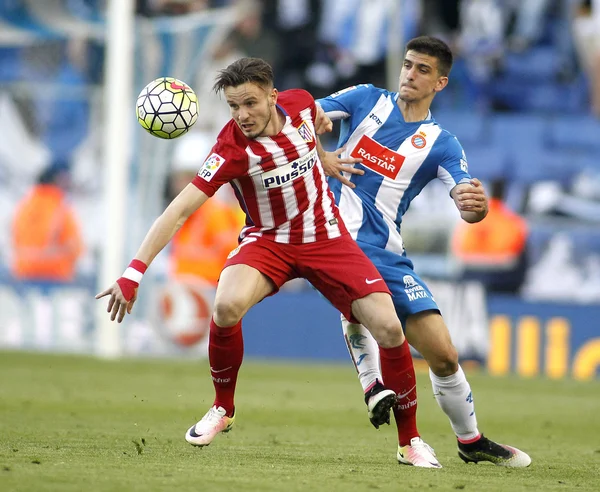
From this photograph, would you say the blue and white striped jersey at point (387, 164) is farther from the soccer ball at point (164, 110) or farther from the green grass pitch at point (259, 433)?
the green grass pitch at point (259, 433)

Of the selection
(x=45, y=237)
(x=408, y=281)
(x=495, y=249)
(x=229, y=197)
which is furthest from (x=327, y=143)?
(x=408, y=281)

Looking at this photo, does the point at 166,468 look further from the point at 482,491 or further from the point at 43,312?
the point at 43,312

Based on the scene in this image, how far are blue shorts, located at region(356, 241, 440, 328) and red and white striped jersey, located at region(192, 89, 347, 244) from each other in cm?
25

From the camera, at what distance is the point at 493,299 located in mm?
14922

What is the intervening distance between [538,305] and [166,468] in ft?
33.2

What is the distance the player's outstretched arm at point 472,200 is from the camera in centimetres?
601

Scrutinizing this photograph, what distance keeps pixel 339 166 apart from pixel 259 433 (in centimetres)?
205

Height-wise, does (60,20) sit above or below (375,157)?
above

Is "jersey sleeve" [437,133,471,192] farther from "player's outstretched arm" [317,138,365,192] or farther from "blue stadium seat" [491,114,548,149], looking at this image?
"blue stadium seat" [491,114,548,149]

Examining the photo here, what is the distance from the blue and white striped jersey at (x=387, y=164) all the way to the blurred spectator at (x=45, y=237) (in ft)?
36.7

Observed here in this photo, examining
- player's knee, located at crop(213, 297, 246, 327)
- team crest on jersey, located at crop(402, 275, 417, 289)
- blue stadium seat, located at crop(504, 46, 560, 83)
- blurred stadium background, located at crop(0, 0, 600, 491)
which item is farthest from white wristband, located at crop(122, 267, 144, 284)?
blue stadium seat, located at crop(504, 46, 560, 83)

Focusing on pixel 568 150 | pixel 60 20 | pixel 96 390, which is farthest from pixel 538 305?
pixel 60 20

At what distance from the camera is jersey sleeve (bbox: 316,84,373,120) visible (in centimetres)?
654

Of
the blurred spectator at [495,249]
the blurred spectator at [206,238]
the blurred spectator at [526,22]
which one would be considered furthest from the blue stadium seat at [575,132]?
the blurred spectator at [206,238]
